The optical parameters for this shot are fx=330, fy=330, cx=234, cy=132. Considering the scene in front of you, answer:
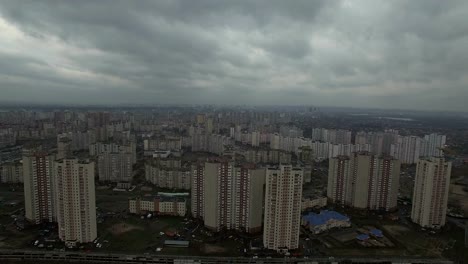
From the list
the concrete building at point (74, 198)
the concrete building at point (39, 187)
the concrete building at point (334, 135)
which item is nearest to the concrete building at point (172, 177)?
the concrete building at point (39, 187)

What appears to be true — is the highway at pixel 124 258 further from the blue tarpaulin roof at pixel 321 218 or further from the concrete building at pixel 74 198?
the blue tarpaulin roof at pixel 321 218

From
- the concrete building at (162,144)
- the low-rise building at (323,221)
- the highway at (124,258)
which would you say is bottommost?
the highway at (124,258)

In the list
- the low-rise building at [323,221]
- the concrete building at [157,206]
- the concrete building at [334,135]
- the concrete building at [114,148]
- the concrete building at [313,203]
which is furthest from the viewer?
→ the concrete building at [334,135]

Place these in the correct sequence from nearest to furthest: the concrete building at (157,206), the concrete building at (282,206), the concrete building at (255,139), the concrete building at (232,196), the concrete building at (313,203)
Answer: the concrete building at (282,206) → the concrete building at (232,196) → the concrete building at (157,206) → the concrete building at (313,203) → the concrete building at (255,139)

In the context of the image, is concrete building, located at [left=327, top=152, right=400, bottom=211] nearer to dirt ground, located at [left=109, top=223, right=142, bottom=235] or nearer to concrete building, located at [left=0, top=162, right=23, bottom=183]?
dirt ground, located at [left=109, top=223, right=142, bottom=235]

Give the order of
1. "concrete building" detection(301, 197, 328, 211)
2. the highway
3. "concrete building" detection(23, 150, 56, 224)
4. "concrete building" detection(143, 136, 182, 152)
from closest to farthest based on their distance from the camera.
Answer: the highway < "concrete building" detection(23, 150, 56, 224) < "concrete building" detection(301, 197, 328, 211) < "concrete building" detection(143, 136, 182, 152)

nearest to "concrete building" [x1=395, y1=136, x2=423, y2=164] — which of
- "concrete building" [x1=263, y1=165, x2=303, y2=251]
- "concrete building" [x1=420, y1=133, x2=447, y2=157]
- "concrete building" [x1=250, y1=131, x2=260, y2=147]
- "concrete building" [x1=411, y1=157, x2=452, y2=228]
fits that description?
"concrete building" [x1=420, y1=133, x2=447, y2=157]

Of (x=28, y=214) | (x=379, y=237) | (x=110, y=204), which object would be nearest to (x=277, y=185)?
(x=379, y=237)
